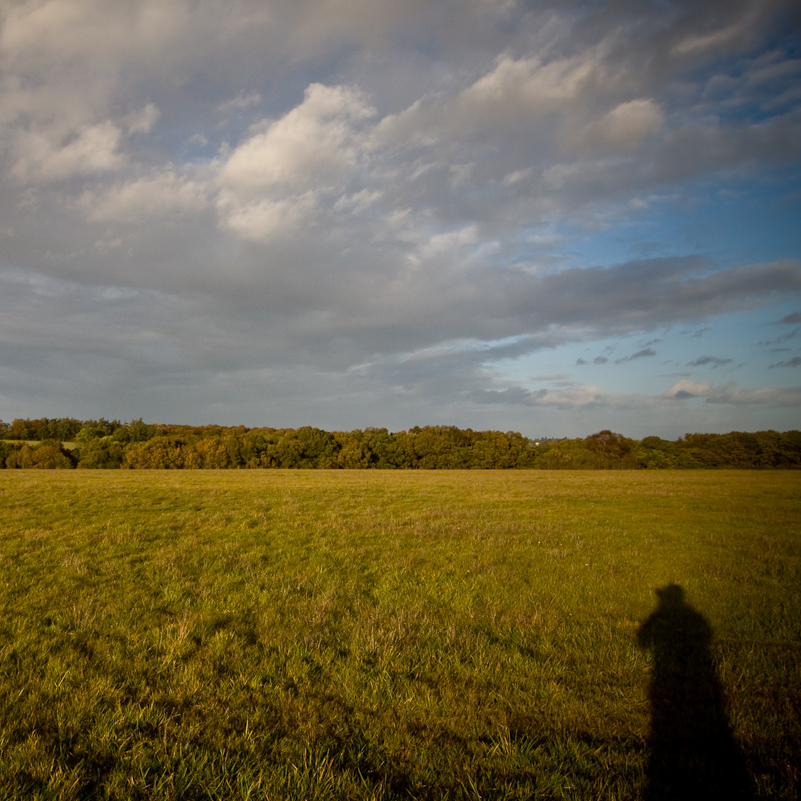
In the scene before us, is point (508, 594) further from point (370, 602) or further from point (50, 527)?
point (50, 527)

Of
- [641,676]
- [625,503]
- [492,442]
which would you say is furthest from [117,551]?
[492,442]

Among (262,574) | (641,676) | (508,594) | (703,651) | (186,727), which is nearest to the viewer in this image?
(186,727)

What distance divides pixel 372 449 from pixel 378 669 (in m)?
95.5

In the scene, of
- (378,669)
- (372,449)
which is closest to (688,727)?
(378,669)

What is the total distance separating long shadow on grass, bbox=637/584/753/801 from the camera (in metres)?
3.85

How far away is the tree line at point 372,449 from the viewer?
89000 mm

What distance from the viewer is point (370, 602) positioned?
8.31 m

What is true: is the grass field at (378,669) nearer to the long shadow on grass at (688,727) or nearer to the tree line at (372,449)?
the long shadow on grass at (688,727)

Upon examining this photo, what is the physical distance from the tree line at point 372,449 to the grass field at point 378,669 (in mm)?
84129

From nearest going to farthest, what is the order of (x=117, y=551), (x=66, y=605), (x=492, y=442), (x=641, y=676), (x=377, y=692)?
1. (x=377, y=692)
2. (x=641, y=676)
3. (x=66, y=605)
4. (x=117, y=551)
5. (x=492, y=442)

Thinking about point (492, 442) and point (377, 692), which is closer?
point (377, 692)

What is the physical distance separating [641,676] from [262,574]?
25.0 ft

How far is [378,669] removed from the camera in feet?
18.7

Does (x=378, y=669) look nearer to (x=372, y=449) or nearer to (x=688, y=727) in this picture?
(x=688, y=727)
